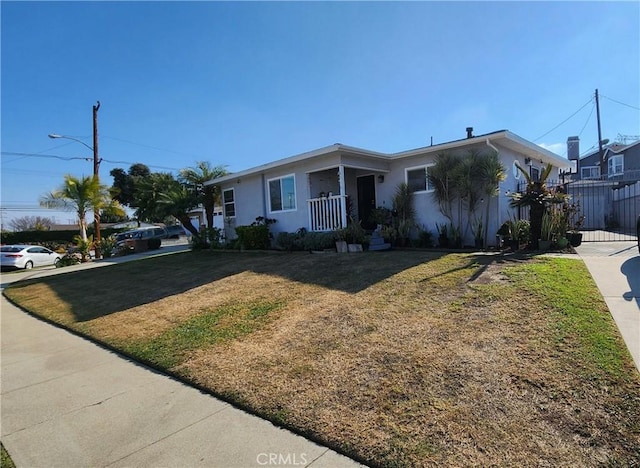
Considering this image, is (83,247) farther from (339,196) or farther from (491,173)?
(491,173)

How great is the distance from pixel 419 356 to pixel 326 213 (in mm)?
8797

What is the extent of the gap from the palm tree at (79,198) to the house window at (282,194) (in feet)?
39.5

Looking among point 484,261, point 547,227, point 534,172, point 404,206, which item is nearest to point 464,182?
point 404,206

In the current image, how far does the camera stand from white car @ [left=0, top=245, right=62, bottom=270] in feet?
63.7

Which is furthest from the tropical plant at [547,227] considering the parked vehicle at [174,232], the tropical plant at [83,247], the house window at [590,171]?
the parked vehicle at [174,232]

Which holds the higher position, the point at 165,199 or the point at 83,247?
the point at 165,199

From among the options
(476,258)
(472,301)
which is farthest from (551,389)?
(476,258)

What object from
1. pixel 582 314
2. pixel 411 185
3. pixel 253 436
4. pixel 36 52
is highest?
pixel 36 52

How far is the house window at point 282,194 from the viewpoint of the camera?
13484mm

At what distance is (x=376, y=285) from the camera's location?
20.9 ft

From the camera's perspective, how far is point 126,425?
3051mm

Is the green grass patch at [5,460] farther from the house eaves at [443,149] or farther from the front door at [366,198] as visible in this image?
the front door at [366,198]

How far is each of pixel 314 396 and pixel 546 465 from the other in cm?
178

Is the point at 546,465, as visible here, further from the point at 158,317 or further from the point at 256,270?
the point at 256,270
